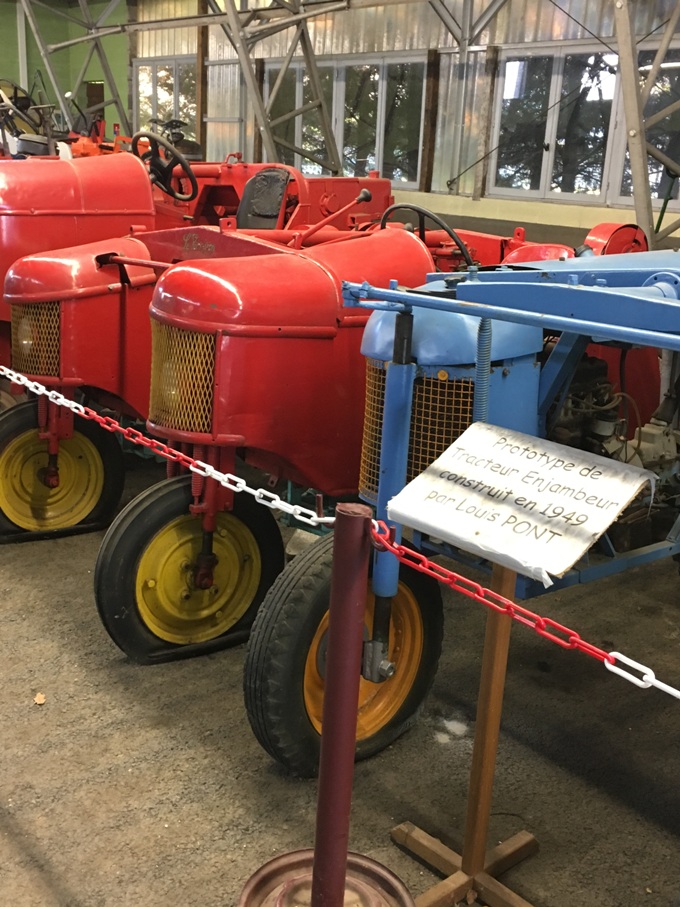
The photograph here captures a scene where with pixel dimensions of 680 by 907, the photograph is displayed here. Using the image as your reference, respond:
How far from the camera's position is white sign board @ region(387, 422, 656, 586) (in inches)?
68.6

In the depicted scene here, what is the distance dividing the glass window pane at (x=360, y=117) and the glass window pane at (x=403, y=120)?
219 mm

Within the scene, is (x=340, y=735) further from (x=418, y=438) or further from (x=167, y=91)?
(x=167, y=91)

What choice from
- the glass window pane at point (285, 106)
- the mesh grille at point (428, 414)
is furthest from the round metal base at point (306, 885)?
the glass window pane at point (285, 106)

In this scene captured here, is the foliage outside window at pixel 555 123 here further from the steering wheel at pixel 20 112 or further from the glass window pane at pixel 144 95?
the glass window pane at pixel 144 95

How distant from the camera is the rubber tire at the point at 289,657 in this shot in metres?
2.47

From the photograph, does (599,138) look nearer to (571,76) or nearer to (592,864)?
(571,76)

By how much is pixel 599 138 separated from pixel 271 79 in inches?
214

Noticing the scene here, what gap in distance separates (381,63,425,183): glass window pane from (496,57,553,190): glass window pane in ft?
4.24

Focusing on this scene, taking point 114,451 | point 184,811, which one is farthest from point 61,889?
point 114,451

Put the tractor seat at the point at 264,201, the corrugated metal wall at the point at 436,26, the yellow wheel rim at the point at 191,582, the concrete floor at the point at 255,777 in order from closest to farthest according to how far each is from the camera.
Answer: the concrete floor at the point at 255,777
the yellow wheel rim at the point at 191,582
the tractor seat at the point at 264,201
the corrugated metal wall at the point at 436,26

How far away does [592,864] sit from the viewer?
2326 millimetres

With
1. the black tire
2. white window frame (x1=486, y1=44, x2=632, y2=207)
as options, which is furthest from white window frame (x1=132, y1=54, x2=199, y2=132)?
the black tire

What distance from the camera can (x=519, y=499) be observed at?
6.13 ft

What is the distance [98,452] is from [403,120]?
327 inches
